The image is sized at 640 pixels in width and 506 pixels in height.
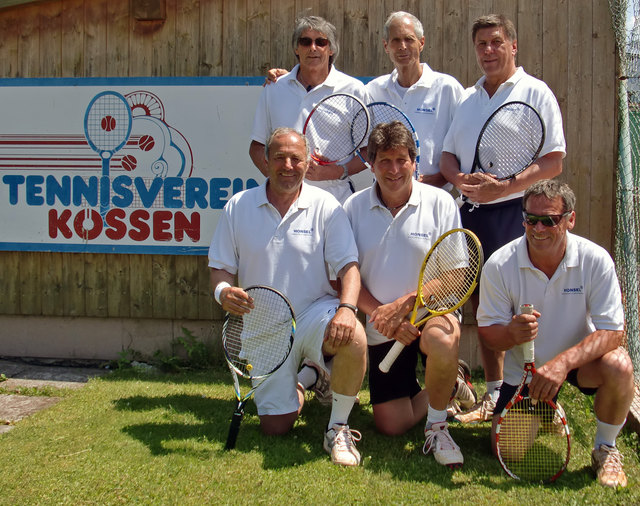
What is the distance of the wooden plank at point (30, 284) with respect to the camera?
6273mm

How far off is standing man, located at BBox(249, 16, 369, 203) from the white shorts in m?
0.94

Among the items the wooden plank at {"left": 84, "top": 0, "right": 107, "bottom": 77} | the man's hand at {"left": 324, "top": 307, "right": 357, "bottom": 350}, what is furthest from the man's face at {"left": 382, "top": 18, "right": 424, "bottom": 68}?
the wooden plank at {"left": 84, "top": 0, "right": 107, "bottom": 77}

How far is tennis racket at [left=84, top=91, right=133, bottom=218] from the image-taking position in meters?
6.04

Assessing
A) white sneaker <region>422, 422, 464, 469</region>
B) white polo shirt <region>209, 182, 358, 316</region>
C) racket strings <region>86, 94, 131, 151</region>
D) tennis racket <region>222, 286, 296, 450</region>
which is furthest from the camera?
racket strings <region>86, 94, 131, 151</region>

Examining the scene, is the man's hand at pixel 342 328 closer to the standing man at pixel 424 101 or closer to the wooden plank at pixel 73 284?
the standing man at pixel 424 101

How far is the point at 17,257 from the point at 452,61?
14.2 ft

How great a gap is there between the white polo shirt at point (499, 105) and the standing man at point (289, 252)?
3.06 ft

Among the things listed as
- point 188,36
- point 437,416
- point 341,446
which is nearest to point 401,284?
point 437,416

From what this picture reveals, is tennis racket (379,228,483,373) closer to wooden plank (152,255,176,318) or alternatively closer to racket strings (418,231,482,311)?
racket strings (418,231,482,311)

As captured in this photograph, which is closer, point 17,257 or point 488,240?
point 488,240

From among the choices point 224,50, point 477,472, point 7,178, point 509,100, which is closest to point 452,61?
point 509,100

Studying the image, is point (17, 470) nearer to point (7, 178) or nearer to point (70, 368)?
point (70, 368)

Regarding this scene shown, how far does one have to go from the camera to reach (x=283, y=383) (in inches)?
161

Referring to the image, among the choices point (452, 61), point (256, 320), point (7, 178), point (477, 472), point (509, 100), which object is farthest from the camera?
point (7, 178)
